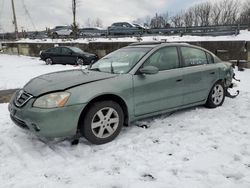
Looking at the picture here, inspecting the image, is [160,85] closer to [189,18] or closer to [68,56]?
[68,56]

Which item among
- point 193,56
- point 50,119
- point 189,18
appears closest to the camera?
point 50,119

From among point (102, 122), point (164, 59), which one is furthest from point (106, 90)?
point (164, 59)

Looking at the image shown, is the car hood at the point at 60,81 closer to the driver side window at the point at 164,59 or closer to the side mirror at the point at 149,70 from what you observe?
the side mirror at the point at 149,70

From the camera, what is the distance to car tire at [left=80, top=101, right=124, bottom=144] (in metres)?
3.62

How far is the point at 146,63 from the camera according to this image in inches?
170

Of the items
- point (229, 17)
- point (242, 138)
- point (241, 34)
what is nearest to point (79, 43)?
point (241, 34)

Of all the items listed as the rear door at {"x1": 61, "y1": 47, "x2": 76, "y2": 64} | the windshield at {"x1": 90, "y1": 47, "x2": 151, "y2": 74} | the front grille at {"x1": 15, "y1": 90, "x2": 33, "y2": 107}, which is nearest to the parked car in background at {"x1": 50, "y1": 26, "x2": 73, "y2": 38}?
the rear door at {"x1": 61, "y1": 47, "x2": 76, "y2": 64}

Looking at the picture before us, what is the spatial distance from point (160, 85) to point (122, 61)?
0.81 meters

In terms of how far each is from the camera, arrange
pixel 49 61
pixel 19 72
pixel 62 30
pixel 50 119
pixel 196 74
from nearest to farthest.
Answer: pixel 50 119
pixel 196 74
pixel 19 72
pixel 49 61
pixel 62 30

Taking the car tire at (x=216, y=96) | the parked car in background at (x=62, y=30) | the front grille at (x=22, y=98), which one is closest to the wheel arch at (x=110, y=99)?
the front grille at (x=22, y=98)

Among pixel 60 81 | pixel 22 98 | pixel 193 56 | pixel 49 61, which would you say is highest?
pixel 193 56

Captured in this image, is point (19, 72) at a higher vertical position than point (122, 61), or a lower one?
lower

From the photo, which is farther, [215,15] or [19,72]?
[215,15]

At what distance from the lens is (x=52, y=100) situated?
11.2ft
